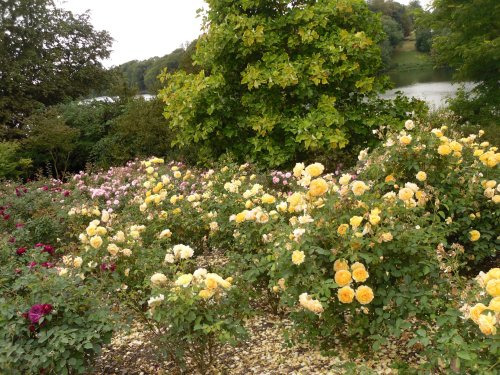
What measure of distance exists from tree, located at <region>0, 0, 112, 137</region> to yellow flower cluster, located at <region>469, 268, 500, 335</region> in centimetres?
1529

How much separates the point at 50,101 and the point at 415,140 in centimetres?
1695

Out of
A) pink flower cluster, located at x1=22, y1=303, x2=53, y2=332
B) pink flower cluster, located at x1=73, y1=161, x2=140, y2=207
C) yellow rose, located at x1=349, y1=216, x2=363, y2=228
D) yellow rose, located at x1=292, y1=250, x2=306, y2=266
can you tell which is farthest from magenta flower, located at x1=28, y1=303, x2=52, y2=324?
pink flower cluster, located at x1=73, y1=161, x2=140, y2=207

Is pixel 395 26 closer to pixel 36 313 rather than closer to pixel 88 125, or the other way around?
pixel 88 125

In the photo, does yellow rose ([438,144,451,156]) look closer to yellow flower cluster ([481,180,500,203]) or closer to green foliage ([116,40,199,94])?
yellow flower cluster ([481,180,500,203])

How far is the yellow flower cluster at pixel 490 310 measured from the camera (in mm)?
1494

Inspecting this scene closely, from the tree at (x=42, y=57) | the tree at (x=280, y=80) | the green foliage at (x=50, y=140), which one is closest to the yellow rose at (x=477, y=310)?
the tree at (x=280, y=80)

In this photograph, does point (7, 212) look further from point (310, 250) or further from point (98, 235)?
point (310, 250)

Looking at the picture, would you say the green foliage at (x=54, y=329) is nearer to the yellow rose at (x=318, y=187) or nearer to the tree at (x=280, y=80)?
the yellow rose at (x=318, y=187)

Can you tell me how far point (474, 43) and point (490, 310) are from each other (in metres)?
8.18

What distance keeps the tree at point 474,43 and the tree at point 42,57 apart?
12.5 metres

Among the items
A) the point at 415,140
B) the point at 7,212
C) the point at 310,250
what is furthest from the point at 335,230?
the point at 7,212

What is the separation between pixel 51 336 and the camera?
2227 millimetres

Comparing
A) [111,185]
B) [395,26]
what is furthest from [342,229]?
[395,26]

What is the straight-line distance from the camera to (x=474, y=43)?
827 cm
